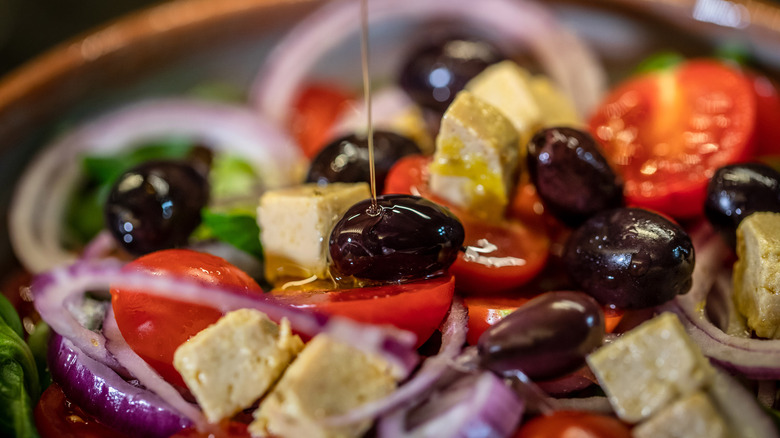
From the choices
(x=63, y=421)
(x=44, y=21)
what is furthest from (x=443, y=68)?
(x=44, y=21)

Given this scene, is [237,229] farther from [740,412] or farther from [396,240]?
[740,412]

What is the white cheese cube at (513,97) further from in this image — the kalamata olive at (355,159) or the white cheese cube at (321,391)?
the white cheese cube at (321,391)

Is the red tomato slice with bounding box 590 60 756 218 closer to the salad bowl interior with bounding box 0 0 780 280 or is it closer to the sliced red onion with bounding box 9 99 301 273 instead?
the salad bowl interior with bounding box 0 0 780 280

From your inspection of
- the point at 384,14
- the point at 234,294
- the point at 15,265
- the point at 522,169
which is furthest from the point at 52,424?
the point at 384,14

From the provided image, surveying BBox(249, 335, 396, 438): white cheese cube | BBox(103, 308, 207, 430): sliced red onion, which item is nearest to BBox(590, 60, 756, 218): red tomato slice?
BBox(249, 335, 396, 438): white cheese cube

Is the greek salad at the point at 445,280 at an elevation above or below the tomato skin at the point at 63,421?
above

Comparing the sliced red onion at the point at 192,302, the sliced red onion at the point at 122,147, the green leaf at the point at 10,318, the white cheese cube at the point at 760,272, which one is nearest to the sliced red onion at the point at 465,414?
the sliced red onion at the point at 192,302
